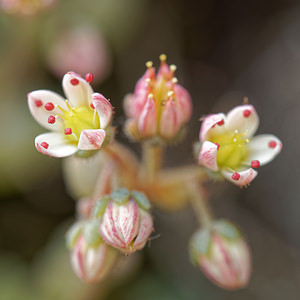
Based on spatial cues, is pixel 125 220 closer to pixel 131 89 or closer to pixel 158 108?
pixel 158 108

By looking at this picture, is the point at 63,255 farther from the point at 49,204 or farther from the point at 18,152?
the point at 18,152

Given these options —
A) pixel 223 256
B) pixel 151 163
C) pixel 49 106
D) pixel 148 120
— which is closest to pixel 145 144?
pixel 148 120

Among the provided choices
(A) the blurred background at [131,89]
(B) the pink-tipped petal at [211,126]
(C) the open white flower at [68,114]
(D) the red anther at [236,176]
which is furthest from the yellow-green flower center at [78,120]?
(A) the blurred background at [131,89]

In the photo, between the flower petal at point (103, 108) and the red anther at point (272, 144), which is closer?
the flower petal at point (103, 108)

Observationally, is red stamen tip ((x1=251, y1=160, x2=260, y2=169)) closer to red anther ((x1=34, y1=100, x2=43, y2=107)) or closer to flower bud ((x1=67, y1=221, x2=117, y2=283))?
flower bud ((x1=67, y1=221, x2=117, y2=283))

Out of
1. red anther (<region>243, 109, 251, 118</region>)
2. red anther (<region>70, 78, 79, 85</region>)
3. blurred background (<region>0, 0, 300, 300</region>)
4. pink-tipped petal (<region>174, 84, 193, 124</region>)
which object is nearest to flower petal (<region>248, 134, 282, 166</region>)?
red anther (<region>243, 109, 251, 118</region>)

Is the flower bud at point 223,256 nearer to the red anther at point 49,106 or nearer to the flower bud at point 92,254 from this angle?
the flower bud at point 92,254

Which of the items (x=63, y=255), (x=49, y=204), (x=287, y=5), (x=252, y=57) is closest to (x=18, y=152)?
(x=49, y=204)
